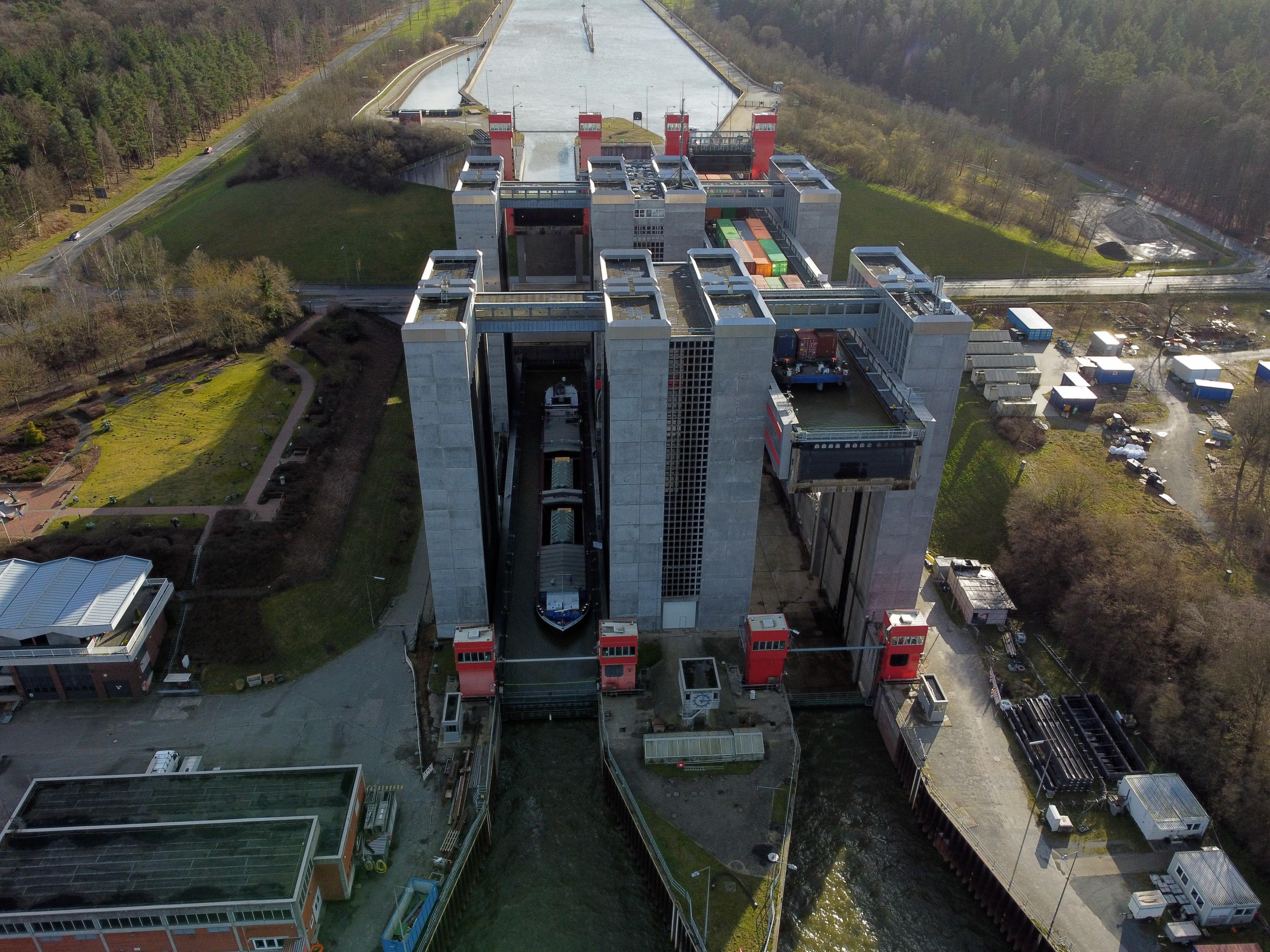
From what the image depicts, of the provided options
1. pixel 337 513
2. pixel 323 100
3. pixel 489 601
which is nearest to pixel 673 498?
pixel 489 601

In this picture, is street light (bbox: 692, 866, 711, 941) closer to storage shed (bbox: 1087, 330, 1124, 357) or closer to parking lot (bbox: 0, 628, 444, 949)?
parking lot (bbox: 0, 628, 444, 949)

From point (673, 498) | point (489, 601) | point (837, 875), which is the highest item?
point (673, 498)

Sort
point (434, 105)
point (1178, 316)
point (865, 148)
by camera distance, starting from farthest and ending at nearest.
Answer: point (434, 105) → point (865, 148) → point (1178, 316)

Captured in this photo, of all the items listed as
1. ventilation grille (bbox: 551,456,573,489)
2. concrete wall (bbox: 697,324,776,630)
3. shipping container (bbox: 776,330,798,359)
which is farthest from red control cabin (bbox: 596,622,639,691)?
shipping container (bbox: 776,330,798,359)

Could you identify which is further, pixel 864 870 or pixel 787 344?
pixel 787 344

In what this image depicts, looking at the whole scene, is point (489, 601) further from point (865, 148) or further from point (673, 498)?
point (865, 148)

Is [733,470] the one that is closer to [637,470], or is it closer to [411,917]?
[637,470]

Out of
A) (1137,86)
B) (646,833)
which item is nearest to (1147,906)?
(646,833)
